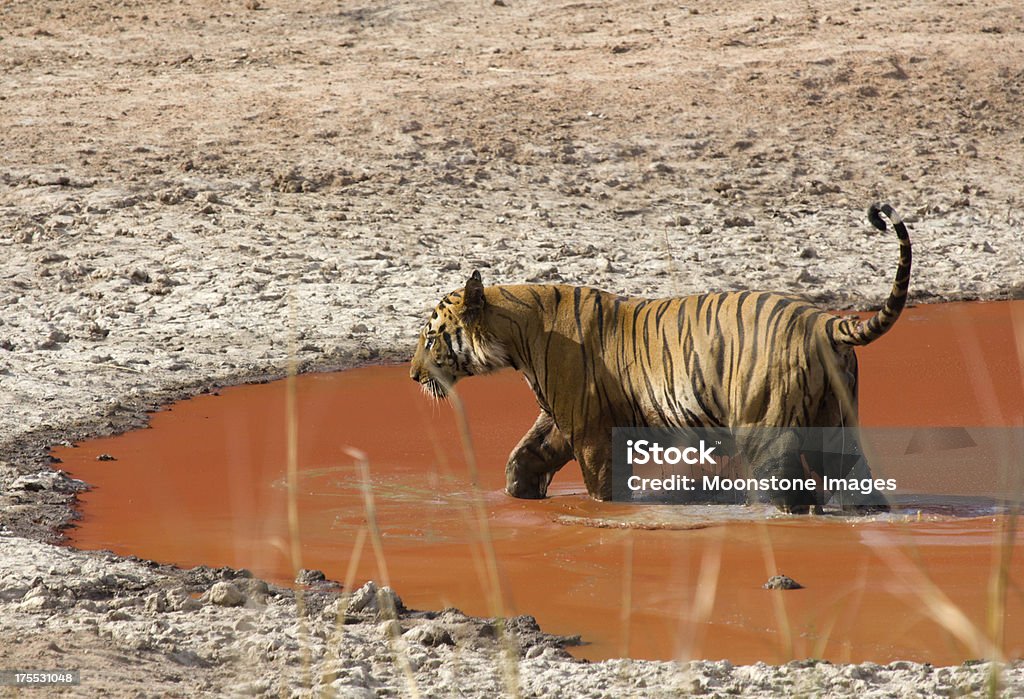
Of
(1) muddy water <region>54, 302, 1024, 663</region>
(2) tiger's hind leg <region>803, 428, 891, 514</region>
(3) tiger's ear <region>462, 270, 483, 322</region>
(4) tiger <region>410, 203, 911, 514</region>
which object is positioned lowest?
(1) muddy water <region>54, 302, 1024, 663</region>

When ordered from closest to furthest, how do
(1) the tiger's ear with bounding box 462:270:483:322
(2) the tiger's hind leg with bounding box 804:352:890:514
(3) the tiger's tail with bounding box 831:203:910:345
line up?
(3) the tiger's tail with bounding box 831:203:910:345 → (2) the tiger's hind leg with bounding box 804:352:890:514 → (1) the tiger's ear with bounding box 462:270:483:322

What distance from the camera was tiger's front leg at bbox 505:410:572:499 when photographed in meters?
8.38

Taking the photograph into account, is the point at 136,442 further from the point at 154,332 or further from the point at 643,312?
the point at 643,312

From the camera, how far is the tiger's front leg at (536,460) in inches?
330

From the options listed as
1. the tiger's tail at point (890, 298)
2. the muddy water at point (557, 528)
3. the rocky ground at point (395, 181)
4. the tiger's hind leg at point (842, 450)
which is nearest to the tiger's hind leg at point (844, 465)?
the tiger's hind leg at point (842, 450)

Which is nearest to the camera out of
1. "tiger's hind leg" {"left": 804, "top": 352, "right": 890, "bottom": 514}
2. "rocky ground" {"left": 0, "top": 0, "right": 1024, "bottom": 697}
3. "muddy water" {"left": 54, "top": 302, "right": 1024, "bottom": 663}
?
"muddy water" {"left": 54, "top": 302, "right": 1024, "bottom": 663}

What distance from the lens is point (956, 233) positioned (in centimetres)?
1466

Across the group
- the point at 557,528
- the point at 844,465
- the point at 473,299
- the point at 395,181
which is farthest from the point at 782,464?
the point at 395,181

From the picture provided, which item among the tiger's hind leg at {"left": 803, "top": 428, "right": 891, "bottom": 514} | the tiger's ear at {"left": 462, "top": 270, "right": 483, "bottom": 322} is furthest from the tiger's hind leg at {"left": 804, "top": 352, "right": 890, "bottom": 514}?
the tiger's ear at {"left": 462, "top": 270, "right": 483, "bottom": 322}

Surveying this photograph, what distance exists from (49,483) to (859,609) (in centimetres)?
431

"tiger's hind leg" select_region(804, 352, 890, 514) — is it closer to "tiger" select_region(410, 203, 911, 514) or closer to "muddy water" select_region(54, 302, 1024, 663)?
"tiger" select_region(410, 203, 911, 514)

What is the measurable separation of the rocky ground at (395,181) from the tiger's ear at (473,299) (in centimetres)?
94

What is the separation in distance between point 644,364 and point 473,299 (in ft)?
3.03

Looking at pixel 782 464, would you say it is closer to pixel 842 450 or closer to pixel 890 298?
pixel 842 450
